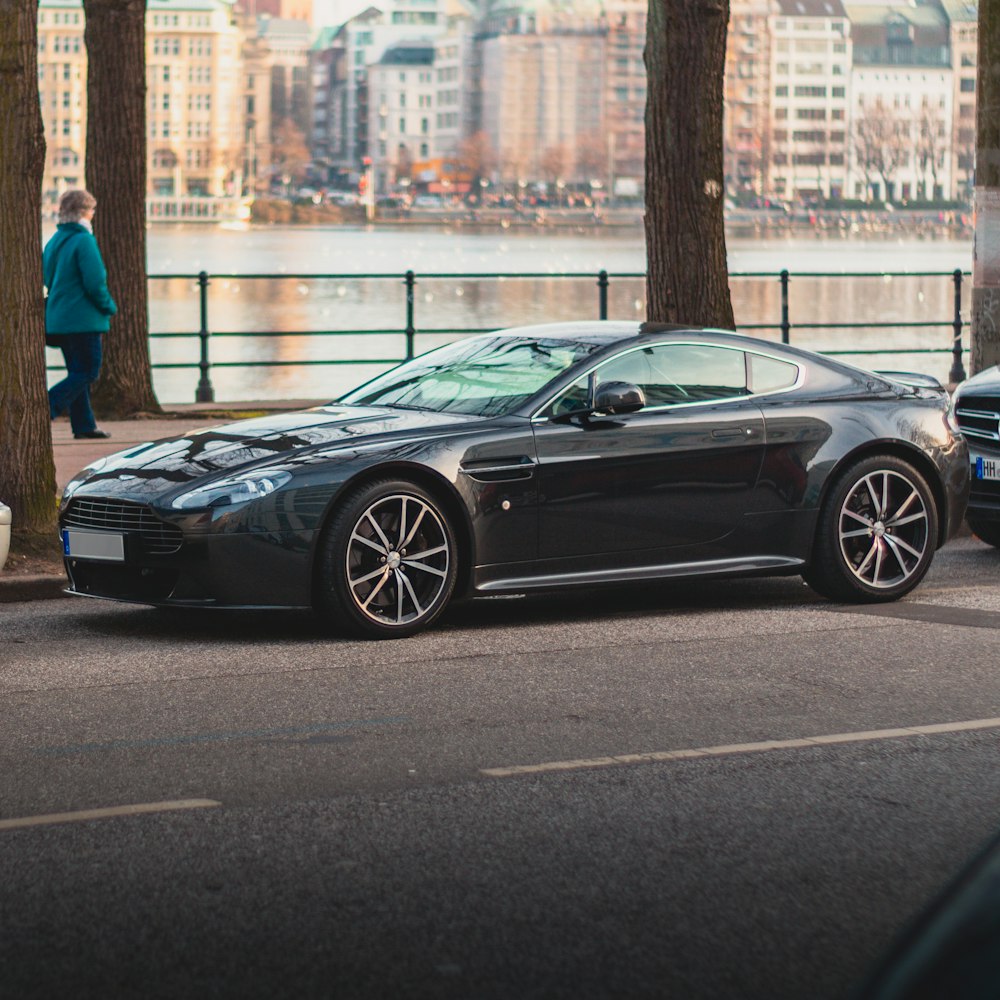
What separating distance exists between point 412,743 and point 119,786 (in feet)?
3.30

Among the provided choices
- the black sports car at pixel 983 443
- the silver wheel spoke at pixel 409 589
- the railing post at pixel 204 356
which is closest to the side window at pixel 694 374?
the silver wheel spoke at pixel 409 589

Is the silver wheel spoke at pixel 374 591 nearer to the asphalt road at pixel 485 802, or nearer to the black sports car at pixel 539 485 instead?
the black sports car at pixel 539 485

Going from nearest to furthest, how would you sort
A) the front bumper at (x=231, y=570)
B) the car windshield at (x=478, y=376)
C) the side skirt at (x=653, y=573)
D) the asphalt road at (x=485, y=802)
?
the asphalt road at (x=485, y=802), the front bumper at (x=231, y=570), the side skirt at (x=653, y=573), the car windshield at (x=478, y=376)

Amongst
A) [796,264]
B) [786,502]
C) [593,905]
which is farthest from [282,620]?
[796,264]

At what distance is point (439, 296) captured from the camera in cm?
8394

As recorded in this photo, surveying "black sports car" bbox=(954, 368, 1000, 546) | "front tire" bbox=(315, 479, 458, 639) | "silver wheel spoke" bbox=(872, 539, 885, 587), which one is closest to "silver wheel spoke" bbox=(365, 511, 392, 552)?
"front tire" bbox=(315, 479, 458, 639)

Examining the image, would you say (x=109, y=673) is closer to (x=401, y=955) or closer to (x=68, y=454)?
(x=401, y=955)

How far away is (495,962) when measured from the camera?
4.09 m

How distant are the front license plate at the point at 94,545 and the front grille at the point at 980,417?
17.5ft

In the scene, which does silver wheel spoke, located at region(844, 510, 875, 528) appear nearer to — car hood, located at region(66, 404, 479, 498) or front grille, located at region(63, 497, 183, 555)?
car hood, located at region(66, 404, 479, 498)

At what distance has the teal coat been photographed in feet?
47.7

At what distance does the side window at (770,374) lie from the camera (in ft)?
30.3

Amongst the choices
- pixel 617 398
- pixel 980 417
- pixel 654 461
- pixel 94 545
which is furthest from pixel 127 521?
pixel 980 417

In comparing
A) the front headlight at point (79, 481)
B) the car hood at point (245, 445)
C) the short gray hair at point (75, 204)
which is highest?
the short gray hair at point (75, 204)
